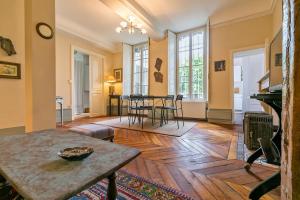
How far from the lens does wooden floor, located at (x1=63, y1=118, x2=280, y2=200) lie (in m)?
1.35

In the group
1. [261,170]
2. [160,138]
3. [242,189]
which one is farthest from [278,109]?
[160,138]

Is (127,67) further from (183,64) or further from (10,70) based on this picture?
(10,70)

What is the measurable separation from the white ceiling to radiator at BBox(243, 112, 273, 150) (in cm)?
312

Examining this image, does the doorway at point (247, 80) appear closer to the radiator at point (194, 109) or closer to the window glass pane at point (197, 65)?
the window glass pane at point (197, 65)

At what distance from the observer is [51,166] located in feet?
2.30

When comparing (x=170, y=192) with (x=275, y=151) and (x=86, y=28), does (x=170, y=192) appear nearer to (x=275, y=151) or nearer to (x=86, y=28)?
(x=275, y=151)

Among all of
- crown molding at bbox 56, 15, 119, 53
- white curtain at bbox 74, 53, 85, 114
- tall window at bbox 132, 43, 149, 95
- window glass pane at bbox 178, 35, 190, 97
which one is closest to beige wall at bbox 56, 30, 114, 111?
crown molding at bbox 56, 15, 119, 53

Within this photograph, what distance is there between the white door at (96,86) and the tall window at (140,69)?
1318 mm

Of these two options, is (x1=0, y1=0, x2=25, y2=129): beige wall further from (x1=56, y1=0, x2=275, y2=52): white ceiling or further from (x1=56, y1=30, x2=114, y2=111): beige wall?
(x1=56, y1=30, x2=114, y2=111): beige wall

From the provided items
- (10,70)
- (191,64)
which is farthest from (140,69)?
(10,70)

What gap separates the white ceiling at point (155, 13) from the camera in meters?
4.04

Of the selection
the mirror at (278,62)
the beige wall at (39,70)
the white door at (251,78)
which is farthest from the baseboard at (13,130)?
the white door at (251,78)

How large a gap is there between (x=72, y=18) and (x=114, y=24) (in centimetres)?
118

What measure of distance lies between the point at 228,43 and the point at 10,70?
494 cm
